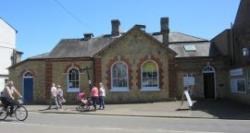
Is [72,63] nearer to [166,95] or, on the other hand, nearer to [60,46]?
[60,46]

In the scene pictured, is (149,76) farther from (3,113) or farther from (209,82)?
(3,113)

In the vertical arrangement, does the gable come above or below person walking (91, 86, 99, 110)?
above

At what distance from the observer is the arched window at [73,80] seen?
37.8m

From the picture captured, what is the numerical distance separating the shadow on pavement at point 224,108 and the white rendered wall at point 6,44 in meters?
28.7

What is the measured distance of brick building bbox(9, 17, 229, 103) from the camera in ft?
117

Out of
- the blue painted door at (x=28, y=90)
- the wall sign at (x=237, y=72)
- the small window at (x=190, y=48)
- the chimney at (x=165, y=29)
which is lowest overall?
the blue painted door at (x=28, y=90)

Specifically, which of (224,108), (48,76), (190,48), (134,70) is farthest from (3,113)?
(190,48)

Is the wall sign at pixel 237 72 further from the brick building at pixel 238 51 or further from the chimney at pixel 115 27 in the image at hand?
the chimney at pixel 115 27

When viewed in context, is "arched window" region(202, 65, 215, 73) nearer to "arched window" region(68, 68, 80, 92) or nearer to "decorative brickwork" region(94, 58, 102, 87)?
"decorative brickwork" region(94, 58, 102, 87)

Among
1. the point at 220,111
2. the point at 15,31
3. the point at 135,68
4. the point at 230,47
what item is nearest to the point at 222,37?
the point at 230,47

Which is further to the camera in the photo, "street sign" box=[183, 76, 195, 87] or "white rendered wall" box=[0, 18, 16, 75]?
"white rendered wall" box=[0, 18, 16, 75]

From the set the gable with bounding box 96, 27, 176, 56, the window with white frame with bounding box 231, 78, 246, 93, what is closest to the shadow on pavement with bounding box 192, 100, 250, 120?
the window with white frame with bounding box 231, 78, 246, 93

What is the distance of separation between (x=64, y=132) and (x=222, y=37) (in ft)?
79.8

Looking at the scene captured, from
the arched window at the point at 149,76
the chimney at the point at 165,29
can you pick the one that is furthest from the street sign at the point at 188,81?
the chimney at the point at 165,29
